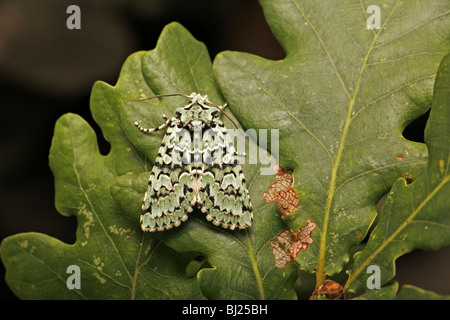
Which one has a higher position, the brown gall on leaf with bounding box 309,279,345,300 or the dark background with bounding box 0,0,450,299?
the dark background with bounding box 0,0,450,299

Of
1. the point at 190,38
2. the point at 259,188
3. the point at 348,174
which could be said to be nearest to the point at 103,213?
the point at 259,188

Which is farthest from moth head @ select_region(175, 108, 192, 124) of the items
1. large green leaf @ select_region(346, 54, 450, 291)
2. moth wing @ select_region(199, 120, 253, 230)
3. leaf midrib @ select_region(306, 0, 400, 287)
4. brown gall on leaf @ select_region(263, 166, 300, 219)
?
large green leaf @ select_region(346, 54, 450, 291)

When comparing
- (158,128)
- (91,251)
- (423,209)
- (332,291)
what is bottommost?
(332,291)

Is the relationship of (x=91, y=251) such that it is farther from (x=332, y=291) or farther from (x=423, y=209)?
(x=423, y=209)

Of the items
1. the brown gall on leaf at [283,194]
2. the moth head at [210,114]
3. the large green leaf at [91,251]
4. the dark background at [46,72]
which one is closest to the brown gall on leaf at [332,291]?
the brown gall on leaf at [283,194]

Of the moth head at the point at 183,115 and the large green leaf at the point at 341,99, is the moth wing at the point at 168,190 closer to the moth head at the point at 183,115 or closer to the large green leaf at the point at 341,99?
the moth head at the point at 183,115

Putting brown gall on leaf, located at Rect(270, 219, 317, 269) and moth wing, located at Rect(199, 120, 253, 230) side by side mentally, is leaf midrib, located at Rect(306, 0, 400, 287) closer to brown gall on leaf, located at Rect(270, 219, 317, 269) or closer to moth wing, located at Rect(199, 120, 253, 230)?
brown gall on leaf, located at Rect(270, 219, 317, 269)

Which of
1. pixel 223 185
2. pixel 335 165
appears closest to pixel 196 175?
pixel 223 185
